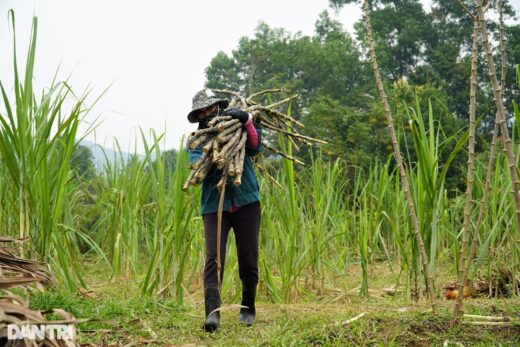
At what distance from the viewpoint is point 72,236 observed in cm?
352

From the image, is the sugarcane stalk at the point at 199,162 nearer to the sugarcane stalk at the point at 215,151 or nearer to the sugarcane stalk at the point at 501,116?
the sugarcane stalk at the point at 215,151

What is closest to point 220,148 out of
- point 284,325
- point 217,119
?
point 217,119

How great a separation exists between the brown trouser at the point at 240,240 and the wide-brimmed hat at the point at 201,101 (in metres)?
0.56

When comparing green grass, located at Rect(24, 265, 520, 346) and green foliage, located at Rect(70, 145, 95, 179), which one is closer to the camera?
green grass, located at Rect(24, 265, 520, 346)

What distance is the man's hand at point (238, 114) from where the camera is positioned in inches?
115

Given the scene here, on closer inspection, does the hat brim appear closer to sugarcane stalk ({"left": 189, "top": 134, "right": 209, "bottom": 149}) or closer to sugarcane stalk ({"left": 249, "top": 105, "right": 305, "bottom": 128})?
sugarcane stalk ({"left": 249, "top": 105, "right": 305, "bottom": 128})

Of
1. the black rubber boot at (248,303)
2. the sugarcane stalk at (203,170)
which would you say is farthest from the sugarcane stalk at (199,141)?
the black rubber boot at (248,303)

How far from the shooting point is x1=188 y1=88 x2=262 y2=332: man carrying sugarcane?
9.70 feet

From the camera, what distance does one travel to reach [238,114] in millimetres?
2922

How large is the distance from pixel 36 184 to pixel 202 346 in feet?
4.00

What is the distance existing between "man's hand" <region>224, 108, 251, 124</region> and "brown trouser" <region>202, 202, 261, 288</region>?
1.53 feet

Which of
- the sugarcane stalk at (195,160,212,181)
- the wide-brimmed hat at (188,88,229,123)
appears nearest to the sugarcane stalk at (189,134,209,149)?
the sugarcane stalk at (195,160,212,181)

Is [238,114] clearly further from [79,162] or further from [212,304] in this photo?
[79,162]

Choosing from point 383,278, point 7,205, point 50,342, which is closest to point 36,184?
point 7,205
